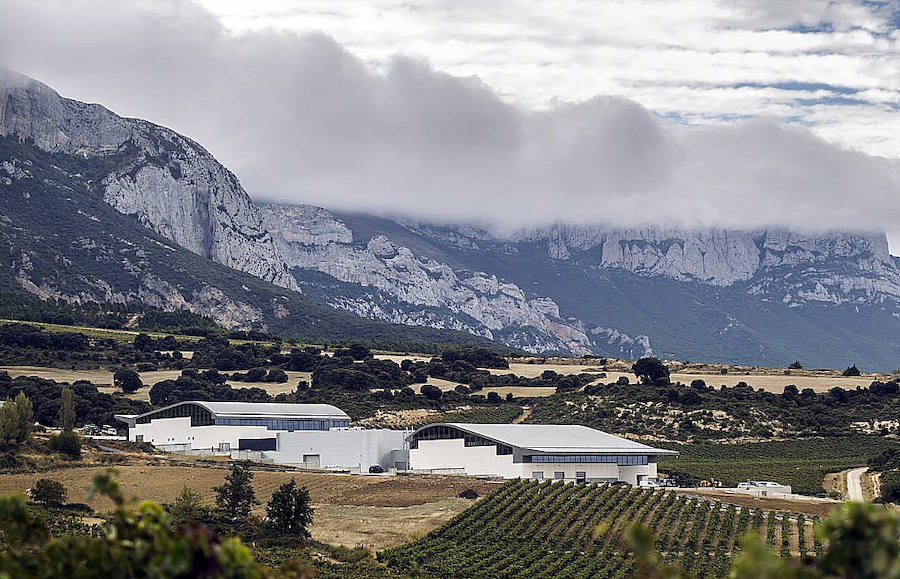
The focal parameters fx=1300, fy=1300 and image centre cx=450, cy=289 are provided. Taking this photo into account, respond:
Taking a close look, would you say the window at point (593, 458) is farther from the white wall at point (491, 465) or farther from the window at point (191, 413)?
the window at point (191, 413)

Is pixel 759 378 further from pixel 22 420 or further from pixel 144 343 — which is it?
pixel 22 420

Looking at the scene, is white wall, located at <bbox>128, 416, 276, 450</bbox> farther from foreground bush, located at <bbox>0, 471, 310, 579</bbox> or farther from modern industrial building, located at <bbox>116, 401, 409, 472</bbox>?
foreground bush, located at <bbox>0, 471, 310, 579</bbox>

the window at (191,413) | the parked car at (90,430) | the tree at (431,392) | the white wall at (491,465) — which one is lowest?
the white wall at (491,465)


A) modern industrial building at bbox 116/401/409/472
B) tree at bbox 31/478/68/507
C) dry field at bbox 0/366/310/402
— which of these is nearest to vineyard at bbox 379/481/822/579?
tree at bbox 31/478/68/507

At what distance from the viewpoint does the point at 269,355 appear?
482 ft

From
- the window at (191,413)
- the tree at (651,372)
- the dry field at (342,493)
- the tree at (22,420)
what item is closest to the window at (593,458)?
the dry field at (342,493)

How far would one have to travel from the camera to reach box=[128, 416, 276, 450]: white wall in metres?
93.6

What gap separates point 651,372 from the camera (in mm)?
135000

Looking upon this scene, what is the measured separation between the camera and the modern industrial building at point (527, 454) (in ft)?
284

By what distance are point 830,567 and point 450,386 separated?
12270 centimetres

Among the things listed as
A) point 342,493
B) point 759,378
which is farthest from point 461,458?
point 759,378

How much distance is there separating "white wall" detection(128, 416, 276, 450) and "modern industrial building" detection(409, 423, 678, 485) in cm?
1192

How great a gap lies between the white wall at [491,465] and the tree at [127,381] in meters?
40.5

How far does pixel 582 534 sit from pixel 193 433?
3866 centimetres
